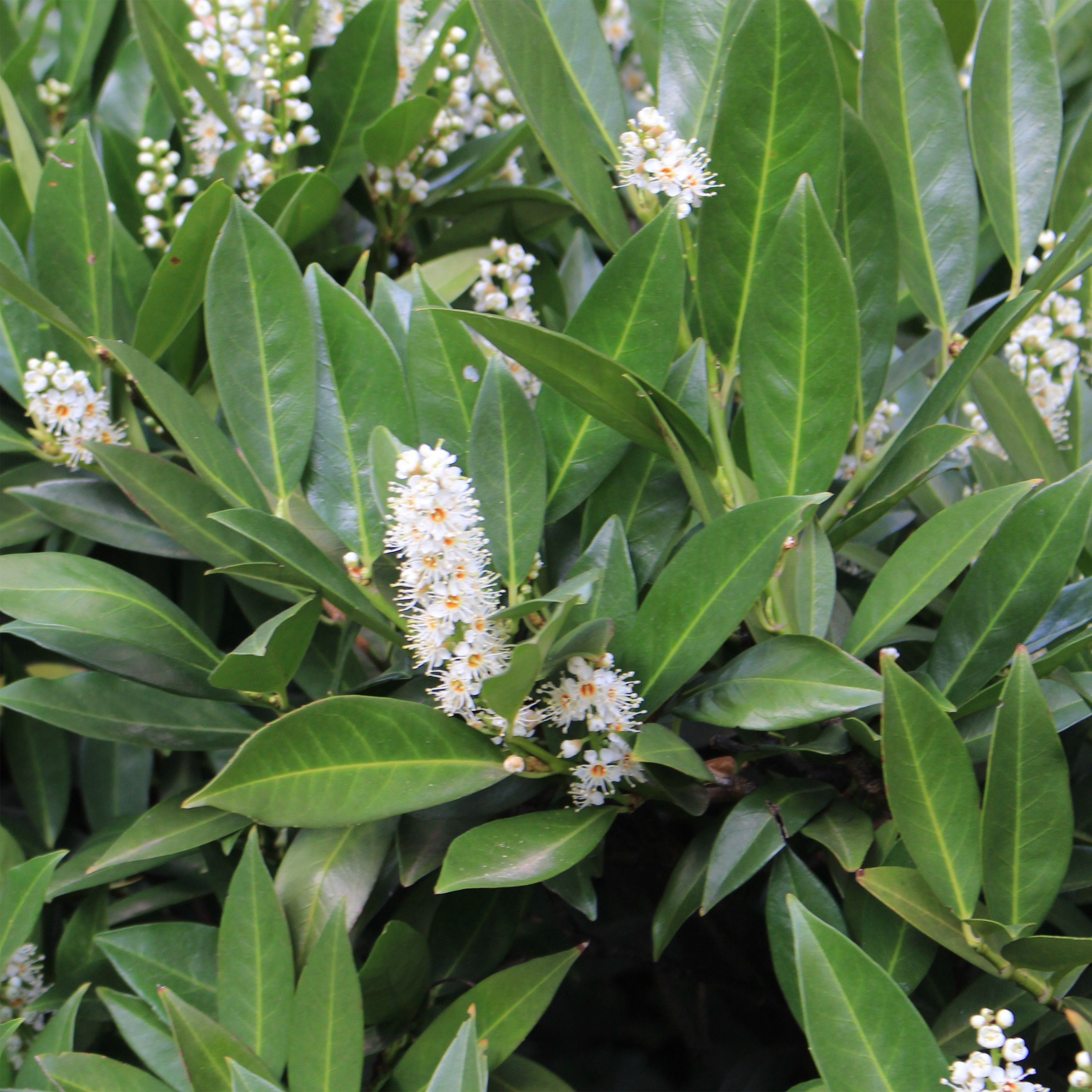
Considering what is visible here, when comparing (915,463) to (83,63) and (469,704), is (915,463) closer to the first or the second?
(469,704)

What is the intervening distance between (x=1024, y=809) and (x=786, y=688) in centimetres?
15

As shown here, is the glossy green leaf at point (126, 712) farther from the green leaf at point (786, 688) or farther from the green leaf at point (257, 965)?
the green leaf at point (786, 688)

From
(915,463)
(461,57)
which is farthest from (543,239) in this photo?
(915,463)

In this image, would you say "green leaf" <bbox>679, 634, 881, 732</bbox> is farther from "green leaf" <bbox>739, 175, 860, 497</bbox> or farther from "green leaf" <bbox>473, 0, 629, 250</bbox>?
"green leaf" <bbox>473, 0, 629, 250</bbox>

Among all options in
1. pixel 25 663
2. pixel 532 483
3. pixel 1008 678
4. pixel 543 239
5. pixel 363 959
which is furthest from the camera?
pixel 543 239

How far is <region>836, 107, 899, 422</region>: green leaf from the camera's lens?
0.69 metres

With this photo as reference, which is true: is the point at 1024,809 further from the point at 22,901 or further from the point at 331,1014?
the point at 22,901

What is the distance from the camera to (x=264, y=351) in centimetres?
69

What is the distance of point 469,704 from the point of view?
1.95 feet

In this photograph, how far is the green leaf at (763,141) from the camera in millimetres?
621

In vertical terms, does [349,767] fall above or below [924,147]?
below

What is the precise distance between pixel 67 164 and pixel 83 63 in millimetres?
392

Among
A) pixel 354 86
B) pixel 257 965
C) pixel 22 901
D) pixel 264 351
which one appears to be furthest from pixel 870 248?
pixel 22 901

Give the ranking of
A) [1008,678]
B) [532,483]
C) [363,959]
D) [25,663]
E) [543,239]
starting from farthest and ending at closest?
[543,239], [25,663], [363,959], [532,483], [1008,678]
